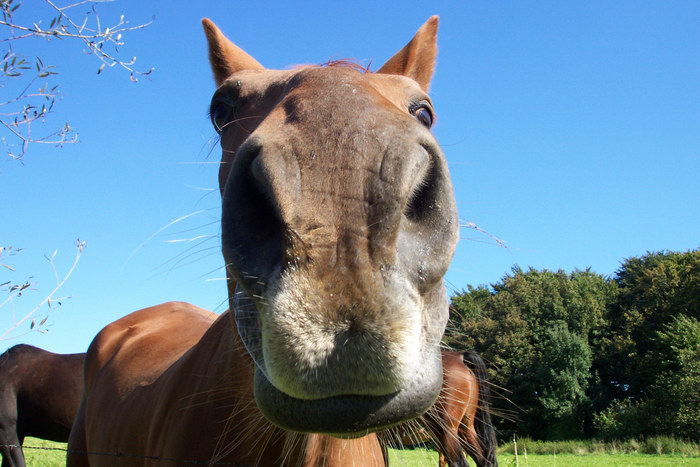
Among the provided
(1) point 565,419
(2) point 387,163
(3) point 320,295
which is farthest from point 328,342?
(1) point 565,419

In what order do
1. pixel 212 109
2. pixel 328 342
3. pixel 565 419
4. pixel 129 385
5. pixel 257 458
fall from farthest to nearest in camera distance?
pixel 565 419 → pixel 129 385 → pixel 212 109 → pixel 257 458 → pixel 328 342

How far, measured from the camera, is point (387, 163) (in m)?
1.23

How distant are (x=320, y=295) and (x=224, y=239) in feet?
1.19

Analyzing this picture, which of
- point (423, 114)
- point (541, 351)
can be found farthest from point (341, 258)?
point (541, 351)

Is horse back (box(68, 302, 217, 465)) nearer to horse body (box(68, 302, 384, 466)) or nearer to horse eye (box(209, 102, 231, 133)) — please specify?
horse body (box(68, 302, 384, 466))

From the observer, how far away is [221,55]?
302cm

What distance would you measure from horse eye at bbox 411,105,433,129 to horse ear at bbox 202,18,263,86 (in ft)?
4.35

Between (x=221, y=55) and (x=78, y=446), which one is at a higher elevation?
(x=221, y=55)

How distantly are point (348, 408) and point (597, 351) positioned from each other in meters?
44.3

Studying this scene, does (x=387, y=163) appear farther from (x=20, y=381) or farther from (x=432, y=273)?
(x=20, y=381)

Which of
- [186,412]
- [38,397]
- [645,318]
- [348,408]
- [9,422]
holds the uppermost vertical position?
[645,318]

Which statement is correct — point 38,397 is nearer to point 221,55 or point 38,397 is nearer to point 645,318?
point 221,55

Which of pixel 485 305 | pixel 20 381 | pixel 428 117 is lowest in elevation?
pixel 20 381

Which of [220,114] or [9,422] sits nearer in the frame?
[220,114]
